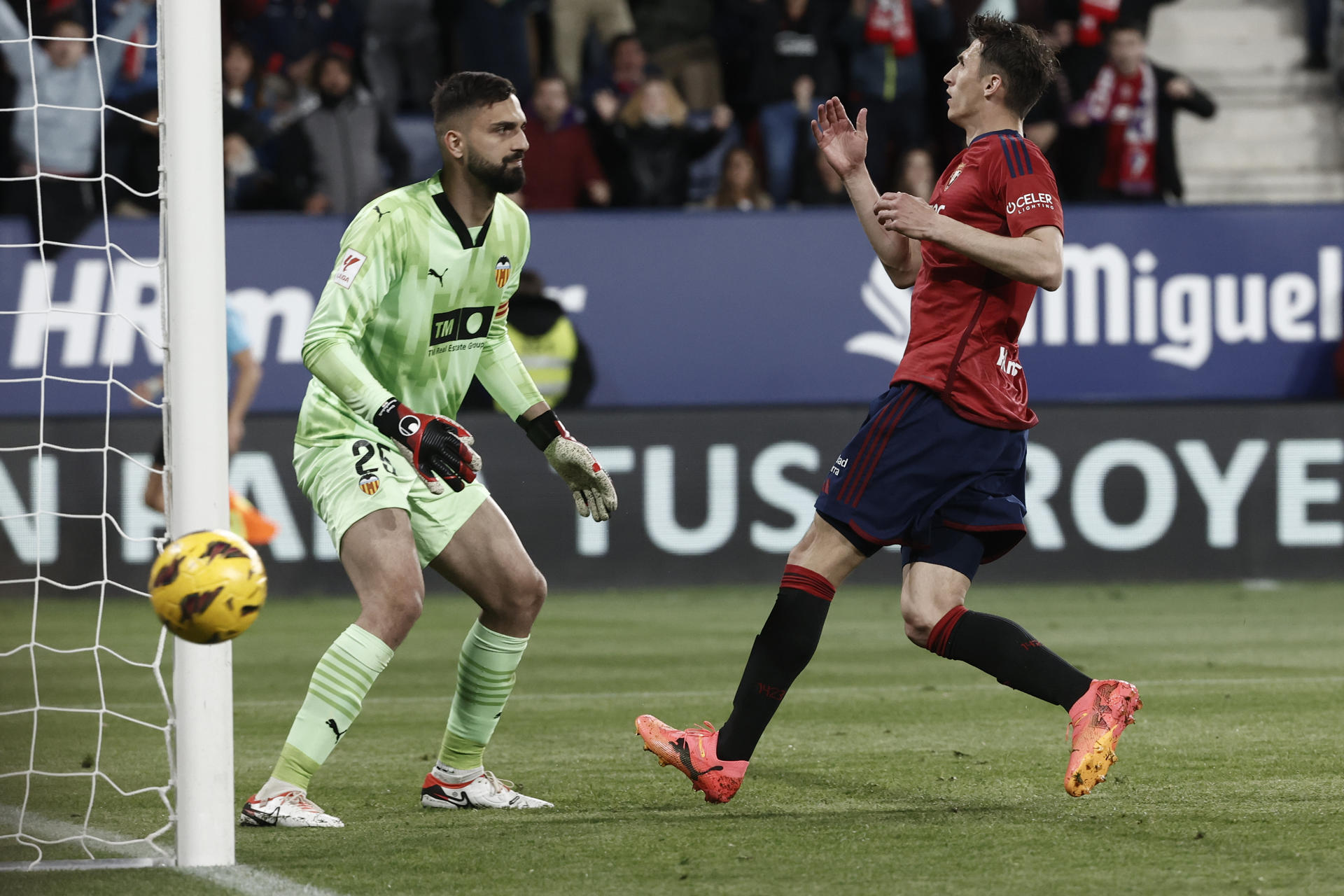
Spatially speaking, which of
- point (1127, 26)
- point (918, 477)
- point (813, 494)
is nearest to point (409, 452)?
point (918, 477)

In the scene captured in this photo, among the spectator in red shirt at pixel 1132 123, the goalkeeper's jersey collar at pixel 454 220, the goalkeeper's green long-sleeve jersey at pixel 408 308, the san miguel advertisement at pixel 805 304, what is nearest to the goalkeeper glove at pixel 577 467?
the goalkeeper's green long-sleeve jersey at pixel 408 308

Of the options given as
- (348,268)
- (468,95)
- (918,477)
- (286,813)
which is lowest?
(286,813)

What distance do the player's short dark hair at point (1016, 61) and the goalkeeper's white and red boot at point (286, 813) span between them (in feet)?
8.08

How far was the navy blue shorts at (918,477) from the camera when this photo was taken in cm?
452

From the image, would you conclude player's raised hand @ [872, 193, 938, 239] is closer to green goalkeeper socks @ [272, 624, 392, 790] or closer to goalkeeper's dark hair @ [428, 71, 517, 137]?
goalkeeper's dark hair @ [428, 71, 517, 137]

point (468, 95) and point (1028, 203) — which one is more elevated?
point (468, 95)

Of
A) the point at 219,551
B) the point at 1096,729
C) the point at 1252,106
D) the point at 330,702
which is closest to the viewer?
the point at 219,551

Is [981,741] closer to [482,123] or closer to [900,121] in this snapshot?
[482,123]

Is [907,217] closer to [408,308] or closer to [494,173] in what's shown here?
[494,173]

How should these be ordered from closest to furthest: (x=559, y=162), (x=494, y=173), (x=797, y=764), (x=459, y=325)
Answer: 1. (x=494, y=173)
2. (x=459, y=325)
3. (x=797, y=764)
4. (x=559, y=162)

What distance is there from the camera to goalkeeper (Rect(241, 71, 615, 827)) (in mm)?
4625

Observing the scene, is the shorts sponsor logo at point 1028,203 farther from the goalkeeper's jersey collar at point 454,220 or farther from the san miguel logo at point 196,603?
the san miguel logo at point 196,603

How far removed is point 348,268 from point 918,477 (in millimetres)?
1535

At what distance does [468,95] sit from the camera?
490 centimetres
